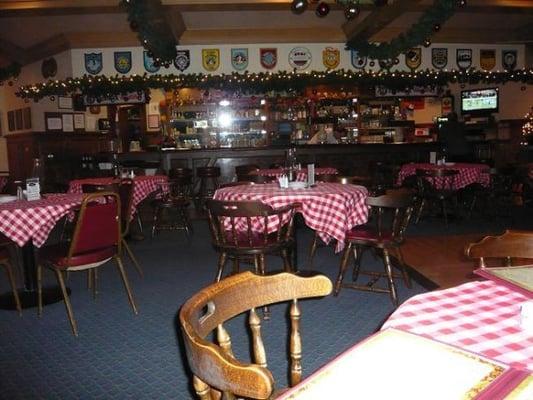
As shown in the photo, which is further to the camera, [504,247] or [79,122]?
[79,122]

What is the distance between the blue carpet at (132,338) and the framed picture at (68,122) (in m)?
7.20

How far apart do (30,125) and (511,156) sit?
11.5 m

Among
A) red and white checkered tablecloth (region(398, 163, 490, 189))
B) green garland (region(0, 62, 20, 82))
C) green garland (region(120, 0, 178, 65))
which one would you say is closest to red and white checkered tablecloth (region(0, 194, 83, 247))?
green garland (region(120, 0, 178, 65))

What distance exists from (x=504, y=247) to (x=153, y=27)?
679 centimetres

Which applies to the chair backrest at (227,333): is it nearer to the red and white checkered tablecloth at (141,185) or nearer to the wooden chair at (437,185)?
the red and white checkered tablecloth at (141,185)

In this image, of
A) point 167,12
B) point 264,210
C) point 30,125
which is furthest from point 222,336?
point 30,125

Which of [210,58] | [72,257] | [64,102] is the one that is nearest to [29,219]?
[72,257]

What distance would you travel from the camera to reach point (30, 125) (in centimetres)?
1138

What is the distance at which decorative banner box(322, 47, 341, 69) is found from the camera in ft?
33.8

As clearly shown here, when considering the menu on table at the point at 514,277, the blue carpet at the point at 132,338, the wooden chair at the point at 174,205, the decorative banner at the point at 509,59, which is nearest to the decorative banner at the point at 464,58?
the decorative banner at the point at 509,59

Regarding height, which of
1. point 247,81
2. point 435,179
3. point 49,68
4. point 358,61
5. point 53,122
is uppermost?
point 49,68

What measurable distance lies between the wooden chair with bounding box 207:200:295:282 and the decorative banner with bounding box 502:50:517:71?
921 cm

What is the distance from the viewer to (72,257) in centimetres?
347

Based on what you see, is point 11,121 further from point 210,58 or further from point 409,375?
point 409,375
